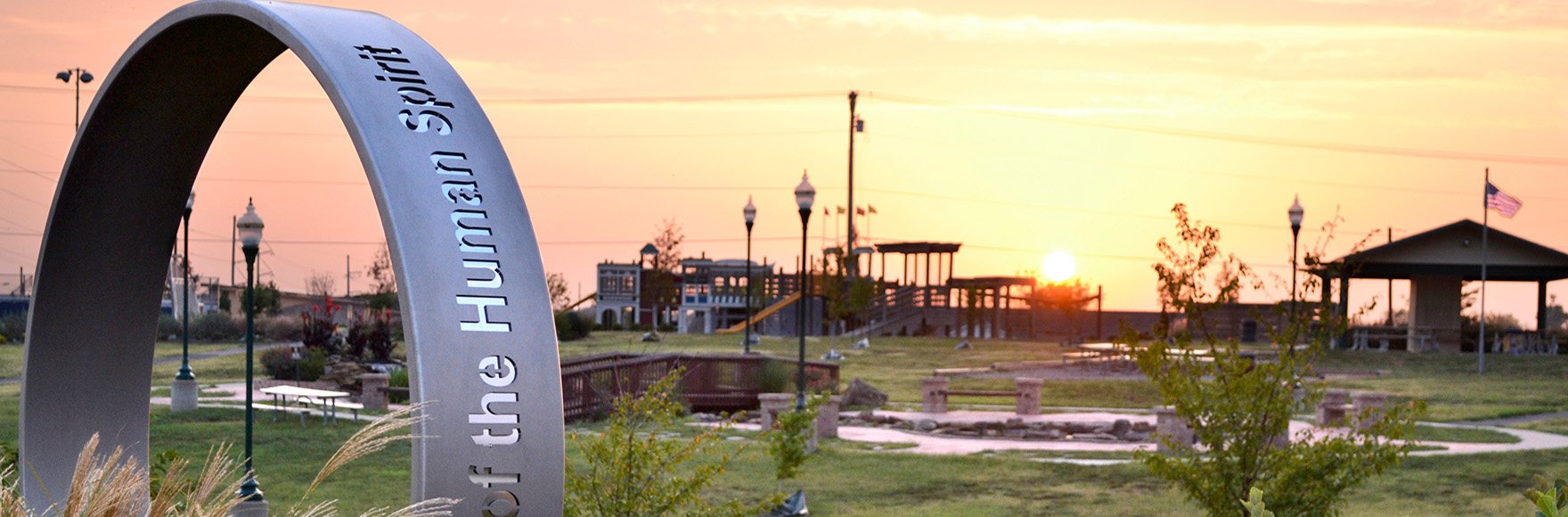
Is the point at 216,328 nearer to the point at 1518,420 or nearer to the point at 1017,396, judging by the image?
the point at 1017,396

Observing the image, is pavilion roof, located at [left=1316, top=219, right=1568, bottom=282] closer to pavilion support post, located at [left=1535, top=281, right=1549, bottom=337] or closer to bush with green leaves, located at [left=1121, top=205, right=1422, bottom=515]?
pavilion support post, located at [left=1535, top=281, right=1549, bottom=337]

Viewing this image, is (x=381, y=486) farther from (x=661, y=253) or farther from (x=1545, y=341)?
(x=661, y=253)

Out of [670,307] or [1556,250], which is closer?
[1556,250]

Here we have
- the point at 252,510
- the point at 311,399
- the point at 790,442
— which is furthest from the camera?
the point at 311,399

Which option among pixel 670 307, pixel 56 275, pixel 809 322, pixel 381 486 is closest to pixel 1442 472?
pixel 381 486

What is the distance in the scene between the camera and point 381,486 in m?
16.2

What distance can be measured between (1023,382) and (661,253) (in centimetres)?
5284

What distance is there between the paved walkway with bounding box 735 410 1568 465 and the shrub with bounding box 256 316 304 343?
23.6 metres

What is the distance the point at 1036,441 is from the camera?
21766 millimetres

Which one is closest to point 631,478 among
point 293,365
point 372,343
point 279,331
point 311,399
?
point 311,399

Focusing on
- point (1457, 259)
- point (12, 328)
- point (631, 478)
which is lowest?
point (12, 328)

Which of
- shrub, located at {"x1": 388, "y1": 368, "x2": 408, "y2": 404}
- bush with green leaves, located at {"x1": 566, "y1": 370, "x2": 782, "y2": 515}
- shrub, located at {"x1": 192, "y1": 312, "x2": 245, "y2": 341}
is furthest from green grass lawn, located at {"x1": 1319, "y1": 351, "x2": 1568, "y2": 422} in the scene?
shrub, located at {"x1": 192, "y1": 312, "x2": 245, "y2": 341}

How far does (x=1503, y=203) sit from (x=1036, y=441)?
872 inches

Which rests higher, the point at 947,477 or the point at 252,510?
the point at 252,510
